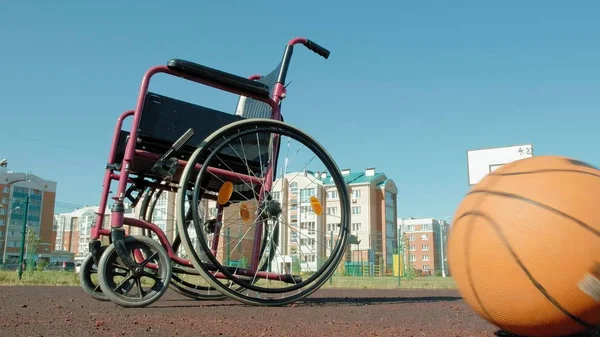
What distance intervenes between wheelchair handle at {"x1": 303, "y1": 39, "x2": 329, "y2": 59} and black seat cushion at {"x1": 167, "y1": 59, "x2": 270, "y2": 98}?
5.28 ft

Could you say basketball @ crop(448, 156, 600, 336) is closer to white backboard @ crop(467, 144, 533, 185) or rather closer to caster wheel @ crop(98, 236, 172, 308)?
caster wheel @ crop(98, 236, 172, 308)

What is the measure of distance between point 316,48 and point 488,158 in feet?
36.1

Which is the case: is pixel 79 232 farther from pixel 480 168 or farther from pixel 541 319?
pixel 541 319

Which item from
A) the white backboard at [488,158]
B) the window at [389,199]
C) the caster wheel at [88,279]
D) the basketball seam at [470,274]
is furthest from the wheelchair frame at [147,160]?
the window at [389,199]

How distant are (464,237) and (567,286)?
23.7 inches

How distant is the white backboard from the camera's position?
53.2 ft

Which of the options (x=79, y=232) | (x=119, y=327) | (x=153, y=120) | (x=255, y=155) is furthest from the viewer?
(x=79, y=232)

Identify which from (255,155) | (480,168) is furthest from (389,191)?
(255,155)

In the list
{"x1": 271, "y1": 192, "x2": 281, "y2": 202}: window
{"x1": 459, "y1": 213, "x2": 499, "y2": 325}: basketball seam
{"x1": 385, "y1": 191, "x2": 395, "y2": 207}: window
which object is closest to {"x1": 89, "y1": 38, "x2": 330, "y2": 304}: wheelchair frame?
{"x1": 271, "y1": 192, "x2": 281, "y2": 202}: window

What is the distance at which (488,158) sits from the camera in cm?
1662

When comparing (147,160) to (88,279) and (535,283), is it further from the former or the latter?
(535,283)

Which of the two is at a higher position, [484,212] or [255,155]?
[255,155]

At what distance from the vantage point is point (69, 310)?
4.70 metres

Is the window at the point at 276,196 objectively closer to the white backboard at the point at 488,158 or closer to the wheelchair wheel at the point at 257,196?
the wheelchair wheel at the point at 257,196
